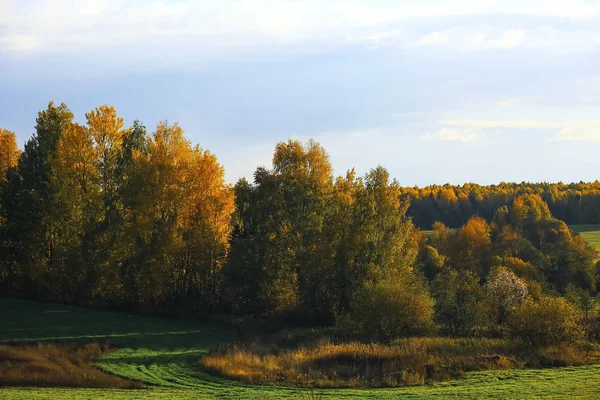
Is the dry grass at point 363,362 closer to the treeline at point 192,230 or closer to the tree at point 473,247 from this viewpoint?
the treeline at point 192,230

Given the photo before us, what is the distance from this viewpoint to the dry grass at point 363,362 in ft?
104

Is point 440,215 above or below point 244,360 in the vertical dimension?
above

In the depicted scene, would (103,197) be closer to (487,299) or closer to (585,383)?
(487,299)

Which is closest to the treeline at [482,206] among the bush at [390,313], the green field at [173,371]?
the bush at [390,313]

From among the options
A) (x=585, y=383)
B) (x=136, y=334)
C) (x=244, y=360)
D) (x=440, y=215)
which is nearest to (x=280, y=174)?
(x=136, y=334)

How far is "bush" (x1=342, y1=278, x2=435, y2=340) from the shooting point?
4512cm

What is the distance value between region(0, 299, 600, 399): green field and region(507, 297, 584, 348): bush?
22.4 feet

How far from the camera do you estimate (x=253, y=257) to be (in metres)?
57.6

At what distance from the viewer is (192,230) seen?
62.2m

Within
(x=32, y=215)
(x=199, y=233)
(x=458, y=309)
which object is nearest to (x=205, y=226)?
(x=199, y=233)

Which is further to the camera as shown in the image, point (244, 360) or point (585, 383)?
point (244, 360)

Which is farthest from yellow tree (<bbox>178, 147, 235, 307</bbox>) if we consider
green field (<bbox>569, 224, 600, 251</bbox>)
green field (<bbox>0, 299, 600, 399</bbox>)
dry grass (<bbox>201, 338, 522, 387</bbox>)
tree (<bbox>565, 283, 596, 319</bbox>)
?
green field (<bbox>569, 224, 600, 251</bbox>)

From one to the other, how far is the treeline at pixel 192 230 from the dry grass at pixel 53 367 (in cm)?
2047

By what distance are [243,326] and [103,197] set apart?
67.9ft
